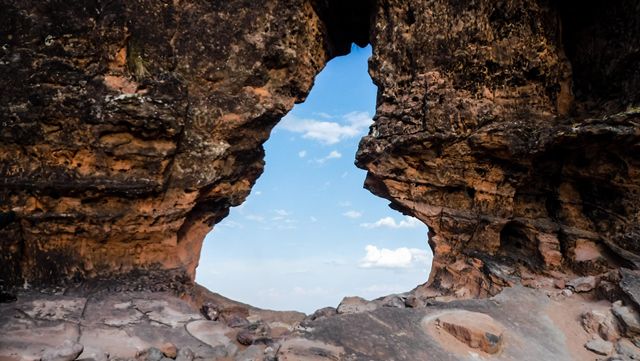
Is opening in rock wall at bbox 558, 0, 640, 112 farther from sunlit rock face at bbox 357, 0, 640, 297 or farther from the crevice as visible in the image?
the crevice

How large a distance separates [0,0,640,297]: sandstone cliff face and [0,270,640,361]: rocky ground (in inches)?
52.2

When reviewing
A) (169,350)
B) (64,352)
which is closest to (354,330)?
(169,350)

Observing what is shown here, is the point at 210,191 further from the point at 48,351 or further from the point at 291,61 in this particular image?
the point at 48,351

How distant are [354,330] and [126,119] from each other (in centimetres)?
644

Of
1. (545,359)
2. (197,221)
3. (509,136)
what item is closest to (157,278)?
(197,221)

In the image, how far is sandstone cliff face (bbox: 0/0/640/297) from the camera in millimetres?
8992

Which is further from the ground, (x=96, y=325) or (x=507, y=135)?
(x=507, y=135)

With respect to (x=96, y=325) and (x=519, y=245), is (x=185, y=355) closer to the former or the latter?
(x=96, y=325)

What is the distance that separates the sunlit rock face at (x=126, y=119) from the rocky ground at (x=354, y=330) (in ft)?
4.24

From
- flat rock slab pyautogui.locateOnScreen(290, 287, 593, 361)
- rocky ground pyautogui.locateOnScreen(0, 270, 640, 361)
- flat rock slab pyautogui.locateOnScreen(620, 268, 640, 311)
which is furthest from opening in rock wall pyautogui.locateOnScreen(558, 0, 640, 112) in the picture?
flat rock slab pyautogui.locateOnScreen(290, 287, 593, 361)

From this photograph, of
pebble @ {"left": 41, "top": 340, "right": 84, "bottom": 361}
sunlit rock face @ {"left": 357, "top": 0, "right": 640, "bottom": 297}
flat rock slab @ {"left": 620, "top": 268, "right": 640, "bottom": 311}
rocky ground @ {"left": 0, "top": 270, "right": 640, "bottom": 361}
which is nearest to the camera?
pebble @ {"left": 41, "top": 340, "right": 84, "bottom": 361}

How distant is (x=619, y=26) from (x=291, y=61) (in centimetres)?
785

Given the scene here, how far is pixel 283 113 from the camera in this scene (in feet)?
36.4

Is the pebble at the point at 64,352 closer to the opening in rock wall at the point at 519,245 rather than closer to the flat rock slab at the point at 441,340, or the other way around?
the flat rock slab at the point at 441,340
